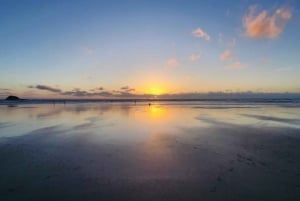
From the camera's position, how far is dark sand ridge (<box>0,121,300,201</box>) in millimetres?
5637

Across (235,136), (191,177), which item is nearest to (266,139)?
(235,136)

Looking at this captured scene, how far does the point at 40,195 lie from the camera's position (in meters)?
5.52

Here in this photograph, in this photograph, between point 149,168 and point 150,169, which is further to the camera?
point 149,168

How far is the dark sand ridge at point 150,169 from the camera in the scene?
5.64 meters

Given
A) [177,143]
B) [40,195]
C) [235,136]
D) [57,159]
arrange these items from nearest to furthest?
[40,195] < [57,159] < [177,143] < [235,136]

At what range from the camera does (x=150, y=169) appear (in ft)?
24.2

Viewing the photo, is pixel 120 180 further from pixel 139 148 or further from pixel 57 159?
pixel 139 148

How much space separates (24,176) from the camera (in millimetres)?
6723

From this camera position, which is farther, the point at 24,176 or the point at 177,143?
the point at 177,143

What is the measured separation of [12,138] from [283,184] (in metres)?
11.8

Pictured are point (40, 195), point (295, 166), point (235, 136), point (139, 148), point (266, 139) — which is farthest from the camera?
point (235, 136)

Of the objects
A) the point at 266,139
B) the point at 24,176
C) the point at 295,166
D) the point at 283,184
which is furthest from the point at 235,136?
the point at 24,176

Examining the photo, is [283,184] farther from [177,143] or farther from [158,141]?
[158,141]

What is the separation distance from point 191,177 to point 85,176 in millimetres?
2783
